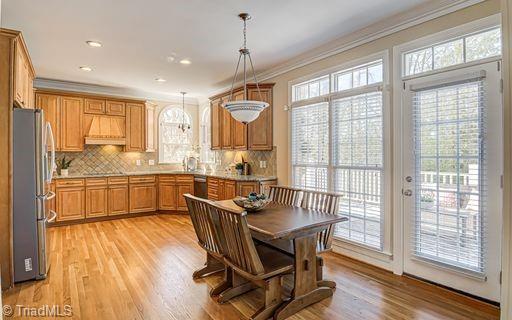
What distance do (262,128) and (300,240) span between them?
9.50 feet

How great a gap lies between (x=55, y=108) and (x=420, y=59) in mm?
5925

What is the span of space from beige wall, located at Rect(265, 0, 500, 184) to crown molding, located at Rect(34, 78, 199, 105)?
10.1ft

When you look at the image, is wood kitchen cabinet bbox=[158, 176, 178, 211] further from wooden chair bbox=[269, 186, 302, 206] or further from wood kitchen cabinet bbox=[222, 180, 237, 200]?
wooden chair bbox=[269, 186, 302, 206]

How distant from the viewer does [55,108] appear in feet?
17.8

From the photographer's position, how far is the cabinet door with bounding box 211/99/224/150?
5.91 meters

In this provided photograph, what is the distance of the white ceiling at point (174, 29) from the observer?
9.32 feet

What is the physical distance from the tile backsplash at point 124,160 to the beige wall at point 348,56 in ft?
1.30

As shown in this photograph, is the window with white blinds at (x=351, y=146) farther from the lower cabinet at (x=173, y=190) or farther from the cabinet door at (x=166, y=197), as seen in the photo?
the cabinet door at (x=166, y=197)

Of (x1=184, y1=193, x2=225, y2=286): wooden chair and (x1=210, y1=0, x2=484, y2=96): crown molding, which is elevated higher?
(x1=210, y1=0, x2=484, y2=96): crown molding

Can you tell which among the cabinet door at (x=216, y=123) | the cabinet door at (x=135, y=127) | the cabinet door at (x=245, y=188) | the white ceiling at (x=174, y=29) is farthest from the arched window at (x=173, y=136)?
the cabinet door at (x=245, y=188)

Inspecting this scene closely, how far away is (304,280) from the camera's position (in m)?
2.53

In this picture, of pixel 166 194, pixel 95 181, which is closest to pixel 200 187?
pixel 166 194

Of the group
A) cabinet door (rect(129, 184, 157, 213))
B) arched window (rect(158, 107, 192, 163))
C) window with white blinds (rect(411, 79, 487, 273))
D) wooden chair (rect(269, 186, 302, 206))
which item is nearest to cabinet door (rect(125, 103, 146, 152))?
arched window (rect(158, 107, 192, 163))

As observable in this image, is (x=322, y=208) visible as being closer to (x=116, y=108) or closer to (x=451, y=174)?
(x=451, y=174)
